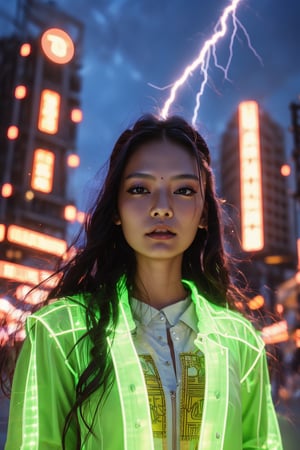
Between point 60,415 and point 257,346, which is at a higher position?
point 257,346

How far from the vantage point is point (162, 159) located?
76.7 inches

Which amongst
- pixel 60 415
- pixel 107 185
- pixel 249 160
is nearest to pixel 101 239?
pixel 107 185

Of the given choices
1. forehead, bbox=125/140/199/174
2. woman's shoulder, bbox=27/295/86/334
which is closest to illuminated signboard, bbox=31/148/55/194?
forehead, bbox=125/140/199/174

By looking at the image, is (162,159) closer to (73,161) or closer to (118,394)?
(118,394)

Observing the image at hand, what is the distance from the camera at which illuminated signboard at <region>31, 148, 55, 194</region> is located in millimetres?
17078

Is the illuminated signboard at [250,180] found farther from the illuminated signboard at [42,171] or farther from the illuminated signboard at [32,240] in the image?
the illuminated signboard at [42,171]

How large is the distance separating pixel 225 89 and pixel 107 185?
120 cm

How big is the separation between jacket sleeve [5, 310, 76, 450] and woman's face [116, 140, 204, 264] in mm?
471

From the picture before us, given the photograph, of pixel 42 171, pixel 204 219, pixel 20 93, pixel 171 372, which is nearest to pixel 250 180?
pixel 42 171

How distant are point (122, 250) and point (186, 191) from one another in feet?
1.26

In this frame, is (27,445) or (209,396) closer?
(27,445)

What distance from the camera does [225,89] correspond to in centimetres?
285

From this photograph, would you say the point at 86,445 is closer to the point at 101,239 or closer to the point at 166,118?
the point at 101,239

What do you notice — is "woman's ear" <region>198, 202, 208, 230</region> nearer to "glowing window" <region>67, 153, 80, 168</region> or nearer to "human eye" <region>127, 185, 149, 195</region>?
"human eye" <region>127, 185, 149, 195</region>
